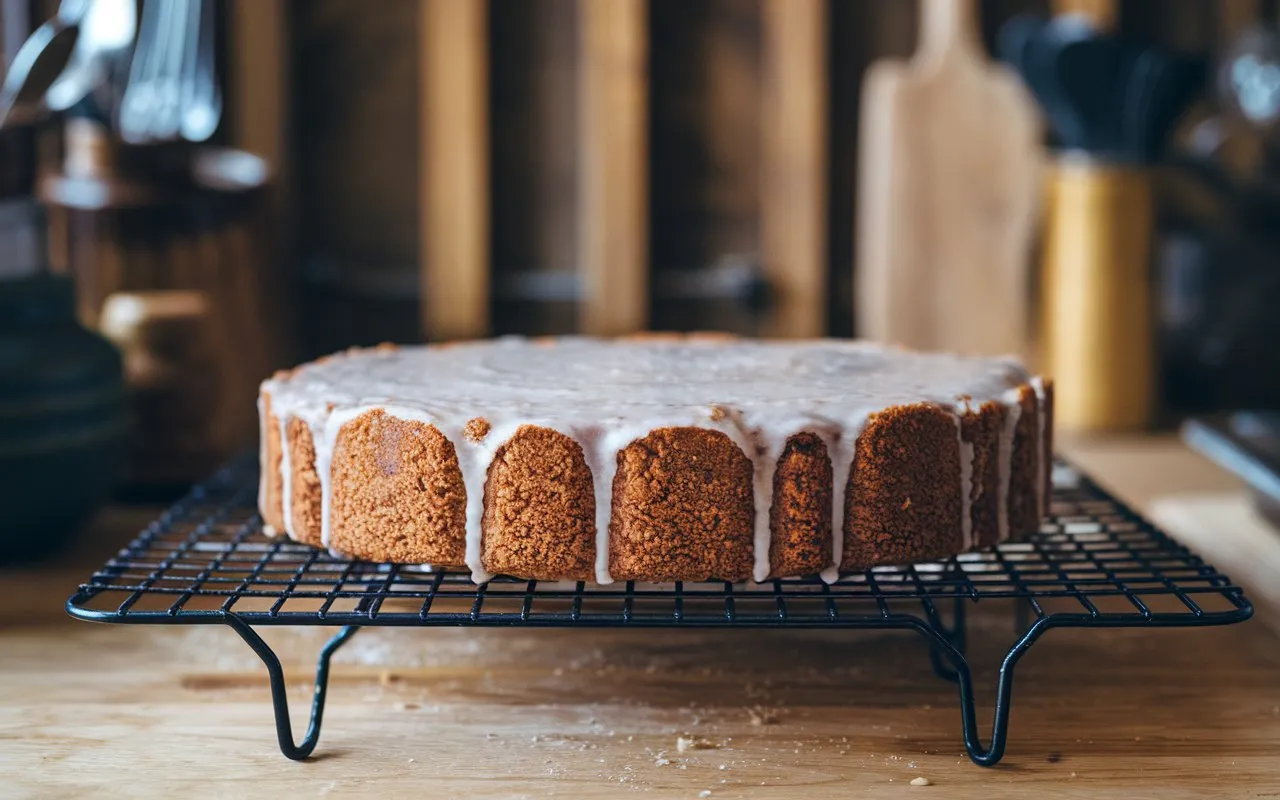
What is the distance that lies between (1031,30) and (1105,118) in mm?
214

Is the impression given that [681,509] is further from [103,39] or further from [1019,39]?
[1019,39]

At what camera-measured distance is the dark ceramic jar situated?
54.3 inches

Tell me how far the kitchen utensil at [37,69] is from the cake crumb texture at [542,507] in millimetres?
784

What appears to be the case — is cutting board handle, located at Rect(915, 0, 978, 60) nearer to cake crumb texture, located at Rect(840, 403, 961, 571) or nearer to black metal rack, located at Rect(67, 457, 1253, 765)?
black metal rack, located at Rect(67, 457, 1253, 765)

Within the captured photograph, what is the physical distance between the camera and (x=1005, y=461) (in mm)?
1114

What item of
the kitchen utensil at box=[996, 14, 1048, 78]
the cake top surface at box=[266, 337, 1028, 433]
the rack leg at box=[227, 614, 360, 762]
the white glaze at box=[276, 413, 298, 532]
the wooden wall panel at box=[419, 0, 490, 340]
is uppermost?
the kitchen utensil at box=[996, 14, 1048, 78]

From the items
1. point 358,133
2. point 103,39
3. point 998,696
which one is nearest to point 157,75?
point 103,39

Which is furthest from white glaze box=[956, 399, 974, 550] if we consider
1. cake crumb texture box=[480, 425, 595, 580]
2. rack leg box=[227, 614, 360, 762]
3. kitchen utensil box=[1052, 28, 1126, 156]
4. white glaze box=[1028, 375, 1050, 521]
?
kitchen utensil box=[1052, 28, 1126, 156]

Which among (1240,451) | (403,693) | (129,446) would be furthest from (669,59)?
(403,693)

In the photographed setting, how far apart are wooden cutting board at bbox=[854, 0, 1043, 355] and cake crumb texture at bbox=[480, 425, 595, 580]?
146 cm

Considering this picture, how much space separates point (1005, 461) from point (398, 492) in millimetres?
490

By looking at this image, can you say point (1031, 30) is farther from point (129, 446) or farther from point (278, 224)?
point (129, 446)

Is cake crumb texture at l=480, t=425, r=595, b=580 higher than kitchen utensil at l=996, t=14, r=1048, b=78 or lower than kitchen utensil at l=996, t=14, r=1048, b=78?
lower

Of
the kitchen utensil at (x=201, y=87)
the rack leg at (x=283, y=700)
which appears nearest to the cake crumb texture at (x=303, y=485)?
the rack leg at (x=283, y=700)
